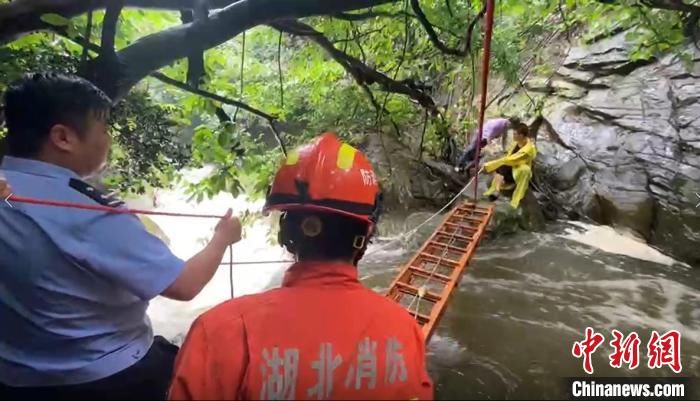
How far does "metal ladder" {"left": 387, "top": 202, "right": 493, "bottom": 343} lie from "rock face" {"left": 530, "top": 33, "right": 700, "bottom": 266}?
3.41 m

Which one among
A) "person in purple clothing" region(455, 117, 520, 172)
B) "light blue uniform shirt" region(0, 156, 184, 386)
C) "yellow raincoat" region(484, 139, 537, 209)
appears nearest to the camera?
"light blue uniform shirt" region(0, 156, 184, 386)

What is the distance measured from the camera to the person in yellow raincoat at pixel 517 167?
6695mm

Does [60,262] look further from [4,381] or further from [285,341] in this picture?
→ [285,341]

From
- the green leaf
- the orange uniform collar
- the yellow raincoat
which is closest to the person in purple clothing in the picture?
the yellow raincoat

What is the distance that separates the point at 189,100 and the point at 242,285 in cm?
383

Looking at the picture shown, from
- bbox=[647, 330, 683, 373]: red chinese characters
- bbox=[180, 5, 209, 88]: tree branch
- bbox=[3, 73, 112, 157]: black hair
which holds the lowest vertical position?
bbox=[647, 330, 683, 373]: red chinese characters

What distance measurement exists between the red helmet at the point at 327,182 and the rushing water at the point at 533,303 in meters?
2.42

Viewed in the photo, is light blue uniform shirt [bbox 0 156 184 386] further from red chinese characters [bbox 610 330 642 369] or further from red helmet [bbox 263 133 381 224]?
red chinese characters [bbox 610 330 642 369]

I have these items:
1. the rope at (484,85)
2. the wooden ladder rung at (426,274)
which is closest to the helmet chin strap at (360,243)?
the rope at (484,85)

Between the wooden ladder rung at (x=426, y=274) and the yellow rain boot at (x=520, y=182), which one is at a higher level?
the yellow rain boot at (x=520, y=182)

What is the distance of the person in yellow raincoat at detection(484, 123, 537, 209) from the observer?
6.70m

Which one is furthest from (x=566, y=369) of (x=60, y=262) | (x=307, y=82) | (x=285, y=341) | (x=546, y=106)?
(x=546, y=106)

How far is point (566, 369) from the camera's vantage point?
10.9 feet

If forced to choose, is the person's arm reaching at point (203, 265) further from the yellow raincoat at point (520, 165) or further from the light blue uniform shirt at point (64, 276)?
the yellow raincoat at point (520, 165)
